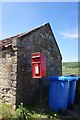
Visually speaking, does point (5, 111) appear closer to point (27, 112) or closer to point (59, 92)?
point (27, 112)

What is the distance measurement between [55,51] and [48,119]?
178 inches

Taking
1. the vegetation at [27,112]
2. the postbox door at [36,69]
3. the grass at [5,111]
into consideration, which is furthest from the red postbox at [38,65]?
the grass at [5,111]

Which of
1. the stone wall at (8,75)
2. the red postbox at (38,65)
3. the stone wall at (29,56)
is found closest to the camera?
the red postbox at (38,65)

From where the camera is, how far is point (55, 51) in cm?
934

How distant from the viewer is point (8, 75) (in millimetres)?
6227

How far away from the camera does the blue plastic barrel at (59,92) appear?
240 inches

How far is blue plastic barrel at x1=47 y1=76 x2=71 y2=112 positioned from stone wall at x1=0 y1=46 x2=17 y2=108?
1340 mm

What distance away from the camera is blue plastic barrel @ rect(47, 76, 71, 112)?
6098 millimetres

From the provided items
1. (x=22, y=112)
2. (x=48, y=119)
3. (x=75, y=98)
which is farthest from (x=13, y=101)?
(x=75, y=98)

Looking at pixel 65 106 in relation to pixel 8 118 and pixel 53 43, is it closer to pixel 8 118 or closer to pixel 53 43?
pixel 8 118

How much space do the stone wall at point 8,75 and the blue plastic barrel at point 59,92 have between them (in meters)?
1.34

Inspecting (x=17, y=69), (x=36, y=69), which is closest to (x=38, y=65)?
(x=36, y=69)

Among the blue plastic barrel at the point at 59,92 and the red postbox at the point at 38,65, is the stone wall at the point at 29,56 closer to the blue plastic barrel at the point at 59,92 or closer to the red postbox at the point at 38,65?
the red postbox at the point at 38,65

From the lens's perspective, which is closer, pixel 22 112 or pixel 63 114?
pixel 22 112
